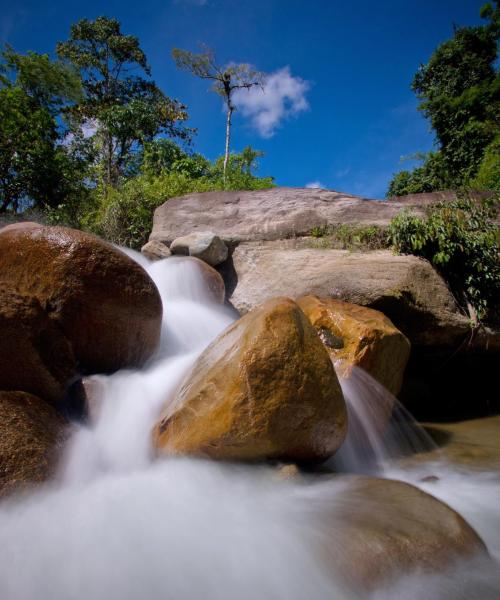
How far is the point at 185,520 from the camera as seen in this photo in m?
1.96

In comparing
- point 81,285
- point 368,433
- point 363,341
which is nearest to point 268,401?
point 368,433

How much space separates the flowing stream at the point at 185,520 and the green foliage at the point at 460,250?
9.89 ft

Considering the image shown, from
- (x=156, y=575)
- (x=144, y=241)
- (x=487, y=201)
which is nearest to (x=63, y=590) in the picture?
(x=156, y=575)

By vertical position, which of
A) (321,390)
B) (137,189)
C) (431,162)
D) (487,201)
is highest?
(431,162)

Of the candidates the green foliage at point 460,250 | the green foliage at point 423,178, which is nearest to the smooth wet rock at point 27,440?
the green foliage at point 460,250

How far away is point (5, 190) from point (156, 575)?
1706cm

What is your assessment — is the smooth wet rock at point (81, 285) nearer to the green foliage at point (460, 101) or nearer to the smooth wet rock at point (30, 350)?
the smooth wet rock at point (30, 350)

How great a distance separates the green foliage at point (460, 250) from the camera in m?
5.57

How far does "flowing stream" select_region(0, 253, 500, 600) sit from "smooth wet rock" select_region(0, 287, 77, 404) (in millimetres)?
399

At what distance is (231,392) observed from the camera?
2.41 metres

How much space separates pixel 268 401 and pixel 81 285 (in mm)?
2142

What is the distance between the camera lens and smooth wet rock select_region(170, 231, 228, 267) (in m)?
6.97

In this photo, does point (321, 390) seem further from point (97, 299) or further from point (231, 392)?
point (97, 299)

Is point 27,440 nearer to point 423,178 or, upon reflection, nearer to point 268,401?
point 268,401
